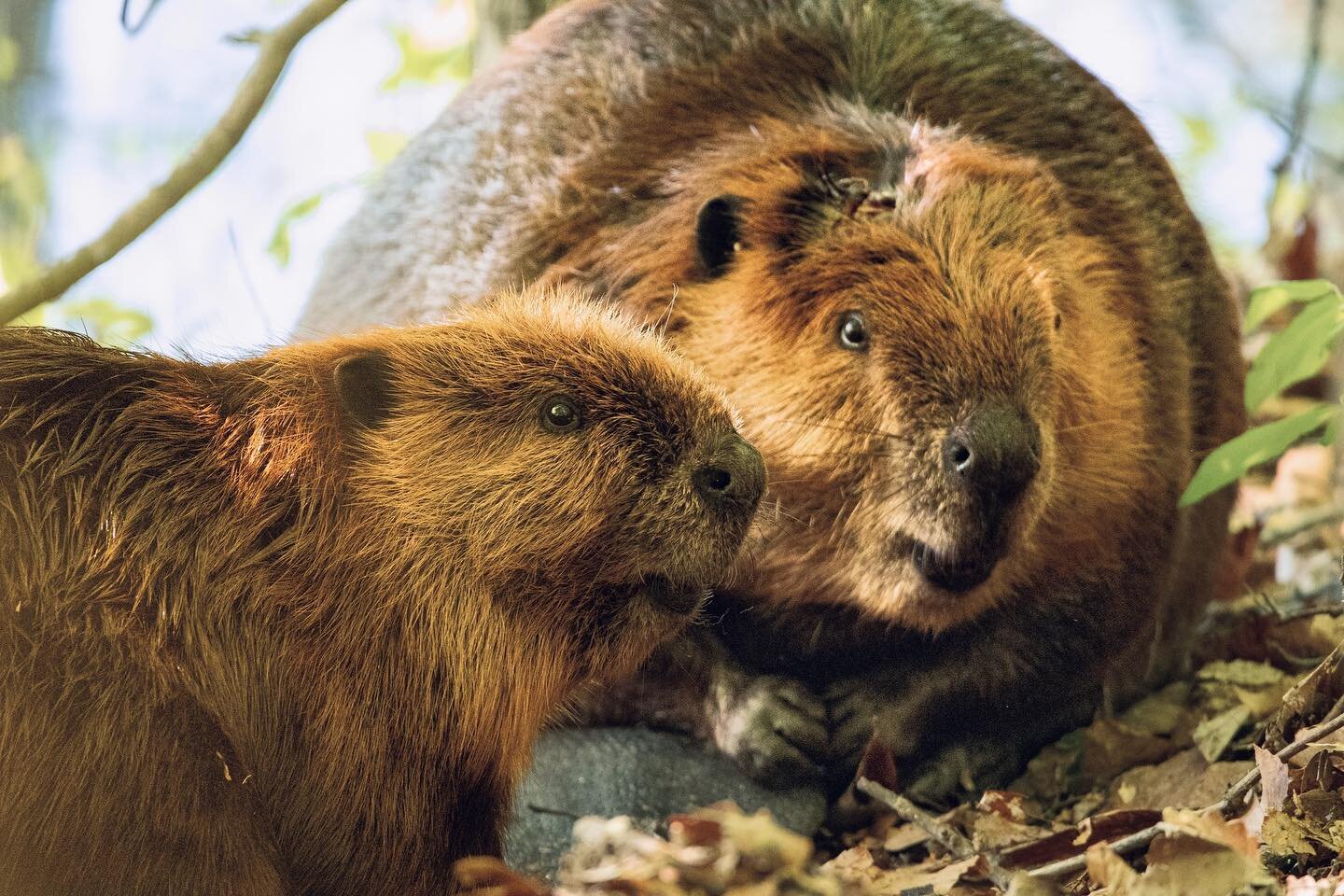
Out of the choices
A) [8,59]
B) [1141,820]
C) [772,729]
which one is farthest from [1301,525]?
[8,59]

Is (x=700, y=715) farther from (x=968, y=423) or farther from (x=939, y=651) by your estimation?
(x=968, y=423)

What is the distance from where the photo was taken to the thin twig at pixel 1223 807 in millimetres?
2518

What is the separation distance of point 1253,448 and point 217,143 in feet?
8.86

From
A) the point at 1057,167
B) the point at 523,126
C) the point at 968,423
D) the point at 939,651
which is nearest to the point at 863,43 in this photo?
the point at 1057,167

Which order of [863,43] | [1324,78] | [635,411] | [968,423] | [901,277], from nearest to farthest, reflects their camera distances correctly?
1. [635,411]
2. [968,423]
3. [901,277]
4. [863,43]
5. [1324,78]

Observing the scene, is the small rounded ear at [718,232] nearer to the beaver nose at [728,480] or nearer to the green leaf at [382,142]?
the beaver nose at [728,480]

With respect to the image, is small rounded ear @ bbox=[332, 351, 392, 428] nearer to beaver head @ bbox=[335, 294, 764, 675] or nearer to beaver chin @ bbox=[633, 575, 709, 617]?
beaver head @ bbox=[335, 294, 764, 675]

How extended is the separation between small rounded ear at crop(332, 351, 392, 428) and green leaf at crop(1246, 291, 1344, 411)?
6.85ft

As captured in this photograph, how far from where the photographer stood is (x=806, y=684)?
3803 millimetres

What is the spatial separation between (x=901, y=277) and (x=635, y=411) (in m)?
0.93

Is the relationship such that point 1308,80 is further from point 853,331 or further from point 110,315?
point 110,315

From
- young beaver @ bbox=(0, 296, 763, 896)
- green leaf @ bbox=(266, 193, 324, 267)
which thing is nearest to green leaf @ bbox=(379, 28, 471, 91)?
green leaf @ bbox=(266, 193, 324, 267)

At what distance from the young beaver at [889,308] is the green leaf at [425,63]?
132 cm

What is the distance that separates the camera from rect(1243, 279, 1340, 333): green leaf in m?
3.33
